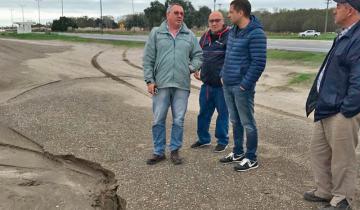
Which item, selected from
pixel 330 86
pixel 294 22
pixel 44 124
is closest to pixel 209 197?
pixel 330 86

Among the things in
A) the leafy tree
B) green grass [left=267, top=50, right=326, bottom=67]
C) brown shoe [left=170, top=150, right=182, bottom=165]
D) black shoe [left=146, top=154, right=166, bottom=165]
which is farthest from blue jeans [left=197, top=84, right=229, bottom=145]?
the leafy tree

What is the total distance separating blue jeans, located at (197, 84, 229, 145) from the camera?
605 centimetres

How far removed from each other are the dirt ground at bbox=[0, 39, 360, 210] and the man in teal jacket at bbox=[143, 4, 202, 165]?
50cm

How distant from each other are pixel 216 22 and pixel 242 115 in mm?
1326

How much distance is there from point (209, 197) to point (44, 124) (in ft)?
13.1

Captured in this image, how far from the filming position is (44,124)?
298 inches

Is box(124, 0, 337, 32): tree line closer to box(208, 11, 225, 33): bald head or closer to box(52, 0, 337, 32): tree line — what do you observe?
box(52, 0, 337, 32): tree line

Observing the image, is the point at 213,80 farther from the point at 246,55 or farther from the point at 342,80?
the point at 342,80

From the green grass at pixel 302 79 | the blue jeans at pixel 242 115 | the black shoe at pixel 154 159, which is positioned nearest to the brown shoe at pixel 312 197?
the blue jeans at pixel 242 115

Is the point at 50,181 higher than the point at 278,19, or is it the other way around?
the point at 278,19

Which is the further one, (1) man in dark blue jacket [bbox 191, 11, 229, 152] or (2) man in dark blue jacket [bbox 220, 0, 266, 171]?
(1) man in dark blue jacket [bbox 191, 11, 229, 152]

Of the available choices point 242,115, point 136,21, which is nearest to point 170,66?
point 242,115

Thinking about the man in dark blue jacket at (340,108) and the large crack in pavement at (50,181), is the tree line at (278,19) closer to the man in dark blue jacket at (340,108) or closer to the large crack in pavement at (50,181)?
the large crack in pavement at (50,181)

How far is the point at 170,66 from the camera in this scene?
5.45 metres
